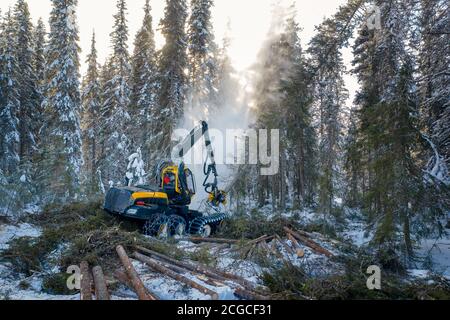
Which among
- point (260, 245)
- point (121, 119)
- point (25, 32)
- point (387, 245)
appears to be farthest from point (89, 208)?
point (25, 32)

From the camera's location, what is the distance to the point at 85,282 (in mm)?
6129

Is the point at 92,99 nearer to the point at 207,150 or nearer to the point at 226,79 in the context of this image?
the point at 226,79

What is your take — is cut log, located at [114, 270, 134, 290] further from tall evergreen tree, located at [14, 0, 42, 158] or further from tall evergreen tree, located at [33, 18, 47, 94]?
tall evergreen tree, located at [33, 18, 47, 94]

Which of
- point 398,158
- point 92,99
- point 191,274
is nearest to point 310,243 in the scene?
point 398,158

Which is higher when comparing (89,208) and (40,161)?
(40,161)

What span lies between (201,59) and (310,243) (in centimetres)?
2208

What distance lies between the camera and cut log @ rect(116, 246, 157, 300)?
18.7 ft

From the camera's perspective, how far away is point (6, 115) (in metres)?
24.9

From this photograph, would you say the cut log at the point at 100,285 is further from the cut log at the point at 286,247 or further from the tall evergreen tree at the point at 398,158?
the tall evergreen tree at the point at 398,158

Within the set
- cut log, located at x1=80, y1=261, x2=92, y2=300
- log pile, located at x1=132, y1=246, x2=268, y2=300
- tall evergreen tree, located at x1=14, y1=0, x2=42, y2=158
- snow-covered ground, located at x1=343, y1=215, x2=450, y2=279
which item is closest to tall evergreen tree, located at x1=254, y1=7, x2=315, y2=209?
snow-covered ground, located at x1=343, y1=215, x2=450, y2=279

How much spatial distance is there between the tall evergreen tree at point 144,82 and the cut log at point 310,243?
53.7 ft

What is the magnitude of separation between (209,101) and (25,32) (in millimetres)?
16129
